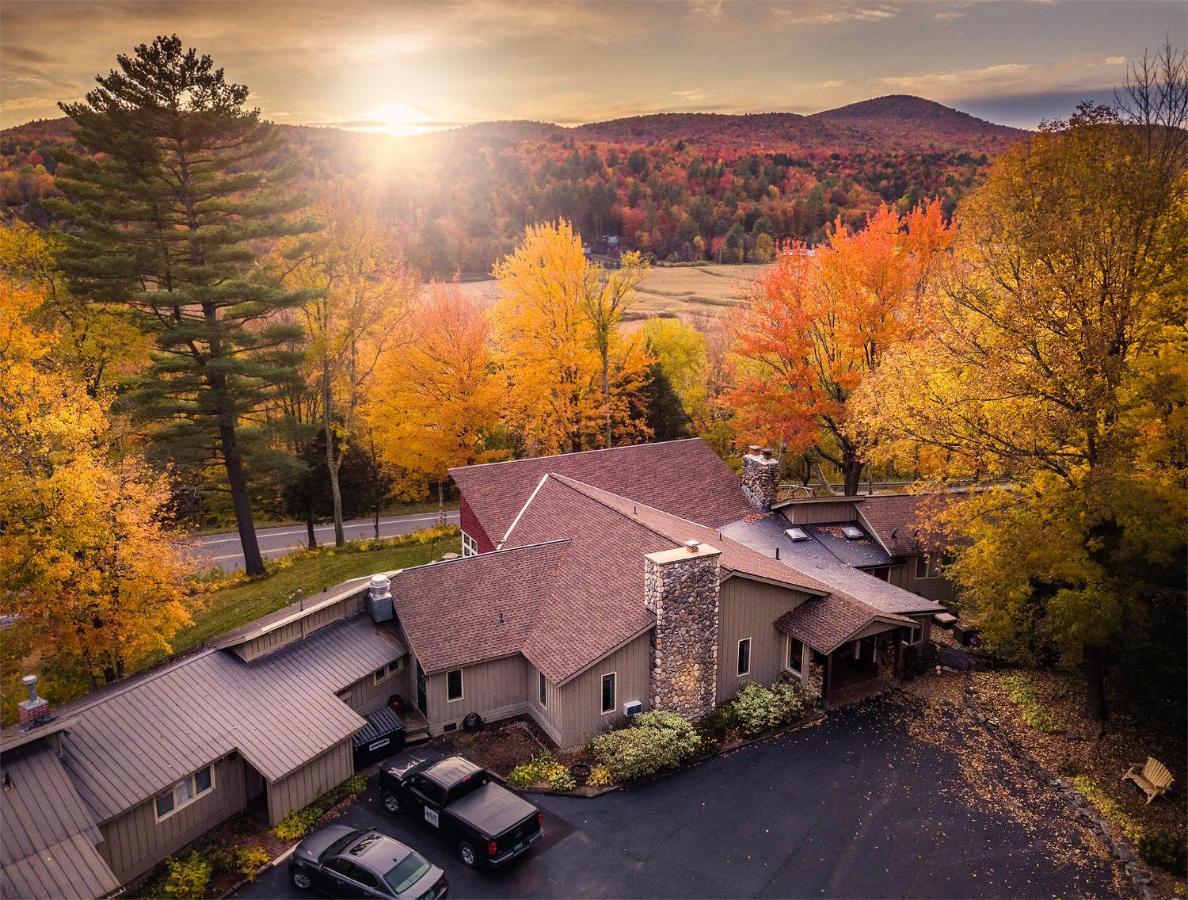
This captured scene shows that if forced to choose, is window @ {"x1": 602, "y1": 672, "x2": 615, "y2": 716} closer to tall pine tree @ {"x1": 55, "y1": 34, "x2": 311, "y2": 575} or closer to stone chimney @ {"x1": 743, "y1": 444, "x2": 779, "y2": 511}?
stone chimney @ {"x1": 743, "y1": 444, "x2": 779, "y2": 511}

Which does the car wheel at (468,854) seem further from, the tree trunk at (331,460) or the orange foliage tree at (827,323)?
the tree trunk at (331,460)

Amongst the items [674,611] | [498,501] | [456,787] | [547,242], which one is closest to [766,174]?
[547,242]

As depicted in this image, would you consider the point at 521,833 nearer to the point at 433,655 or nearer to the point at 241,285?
the point at 433,655

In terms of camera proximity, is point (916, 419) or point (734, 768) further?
point (916, 419)

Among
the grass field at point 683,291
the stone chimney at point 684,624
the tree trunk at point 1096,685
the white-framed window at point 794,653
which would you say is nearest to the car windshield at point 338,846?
the stone chimney at point 684,624

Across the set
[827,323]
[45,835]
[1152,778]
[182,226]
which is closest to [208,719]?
[45,835]

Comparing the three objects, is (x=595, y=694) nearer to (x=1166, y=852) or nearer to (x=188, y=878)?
(x=188, y=878)
